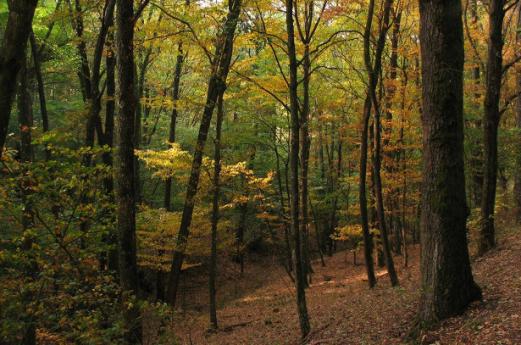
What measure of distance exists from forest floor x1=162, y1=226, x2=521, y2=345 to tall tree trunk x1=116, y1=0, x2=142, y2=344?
10.6 ft

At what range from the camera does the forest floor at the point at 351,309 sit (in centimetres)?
514

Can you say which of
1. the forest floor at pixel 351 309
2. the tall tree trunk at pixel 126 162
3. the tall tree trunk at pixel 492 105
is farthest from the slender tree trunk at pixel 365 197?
the tall tree trunk at pixel 126 162

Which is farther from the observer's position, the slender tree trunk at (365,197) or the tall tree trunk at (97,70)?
the slender tree trunk at (365,197)

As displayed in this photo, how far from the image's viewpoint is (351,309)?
9336 millimetres

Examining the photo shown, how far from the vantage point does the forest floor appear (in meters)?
5.14

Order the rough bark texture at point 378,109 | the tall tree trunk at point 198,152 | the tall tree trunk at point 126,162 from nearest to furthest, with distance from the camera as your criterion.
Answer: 1. the tall tree trunk at point 126,162
2. the rough bark texture at point 378,109
3. the tall tree trunk at point 198,152

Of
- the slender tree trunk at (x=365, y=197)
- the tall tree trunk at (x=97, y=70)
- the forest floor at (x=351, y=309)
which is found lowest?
the forest floor at (x=351, y=309)

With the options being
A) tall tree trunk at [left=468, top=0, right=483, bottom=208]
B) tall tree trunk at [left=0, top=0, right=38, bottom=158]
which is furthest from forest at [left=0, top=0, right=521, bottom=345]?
tall tree trunk at [left=468, top=0, right=483, bottom=208]

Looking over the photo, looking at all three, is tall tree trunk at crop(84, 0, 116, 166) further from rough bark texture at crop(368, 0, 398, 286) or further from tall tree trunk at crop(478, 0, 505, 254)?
tall tree trunk at crop(478, 0, 505, 254)

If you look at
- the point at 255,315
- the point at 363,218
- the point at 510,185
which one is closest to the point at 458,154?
the point at 363,218

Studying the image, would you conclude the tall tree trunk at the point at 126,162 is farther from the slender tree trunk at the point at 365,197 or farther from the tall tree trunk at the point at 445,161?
the slender tree trunk at the point at 365,197

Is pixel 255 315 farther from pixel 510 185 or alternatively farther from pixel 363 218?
pixel 510 185

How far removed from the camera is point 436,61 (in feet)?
17.7

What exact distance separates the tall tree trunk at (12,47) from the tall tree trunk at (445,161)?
4674mm
